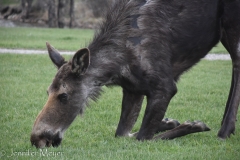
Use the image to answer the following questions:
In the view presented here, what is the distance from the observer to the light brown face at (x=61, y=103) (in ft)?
20.1

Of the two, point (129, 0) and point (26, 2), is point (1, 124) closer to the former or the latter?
point (129, 0)

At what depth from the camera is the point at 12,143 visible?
21.8 ft

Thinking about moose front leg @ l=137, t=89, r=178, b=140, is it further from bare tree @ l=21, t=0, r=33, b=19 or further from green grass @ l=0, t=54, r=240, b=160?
bare tree @ l=21, t=0, r=33, b=19

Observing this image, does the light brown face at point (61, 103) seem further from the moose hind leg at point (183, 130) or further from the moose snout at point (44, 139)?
the moose hind leg at point (183, 130)

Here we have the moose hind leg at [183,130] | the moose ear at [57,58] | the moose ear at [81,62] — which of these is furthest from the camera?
the moose hind leg at [183,130]

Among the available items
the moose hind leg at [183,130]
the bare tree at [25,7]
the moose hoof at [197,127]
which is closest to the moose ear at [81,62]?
the moose hind leg at [183,130]

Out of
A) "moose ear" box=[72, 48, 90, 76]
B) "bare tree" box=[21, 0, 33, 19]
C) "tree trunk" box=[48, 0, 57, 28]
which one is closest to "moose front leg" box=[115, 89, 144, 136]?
"moose ear" box=[72, 48, 90, 76]

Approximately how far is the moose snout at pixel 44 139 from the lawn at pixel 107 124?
0.29 feet

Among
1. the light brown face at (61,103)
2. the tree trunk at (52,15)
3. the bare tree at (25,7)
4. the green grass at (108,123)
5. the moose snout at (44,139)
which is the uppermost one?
the light brown face at (61,103)

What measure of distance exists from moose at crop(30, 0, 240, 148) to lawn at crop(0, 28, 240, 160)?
30cm

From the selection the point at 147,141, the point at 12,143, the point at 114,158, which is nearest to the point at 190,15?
the point at 147,141

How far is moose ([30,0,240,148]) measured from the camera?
6.45m

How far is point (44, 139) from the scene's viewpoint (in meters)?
6.14

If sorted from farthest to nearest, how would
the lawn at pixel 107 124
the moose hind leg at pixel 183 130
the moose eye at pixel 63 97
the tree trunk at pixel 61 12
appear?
the tree trunk at pixel 61 12 → the moose hind leg at pixel 183 130 → the moose eye at pixel 63 97 → the lawn at pixel 107 124
